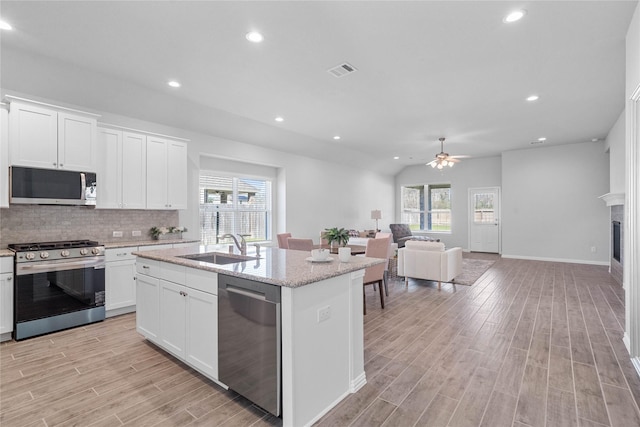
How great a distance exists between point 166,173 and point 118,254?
141cm

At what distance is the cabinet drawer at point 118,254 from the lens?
3.84m

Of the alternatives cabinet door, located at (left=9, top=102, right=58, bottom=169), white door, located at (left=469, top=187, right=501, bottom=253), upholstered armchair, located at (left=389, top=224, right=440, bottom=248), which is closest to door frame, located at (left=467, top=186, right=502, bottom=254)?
white door, located at (left=469, top=187, right=501, bottom=253)

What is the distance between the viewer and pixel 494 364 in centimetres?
268

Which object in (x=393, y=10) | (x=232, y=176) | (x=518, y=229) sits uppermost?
(x=393, y=10)

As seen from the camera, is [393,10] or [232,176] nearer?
[393,10]

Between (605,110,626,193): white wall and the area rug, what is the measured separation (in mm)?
2806

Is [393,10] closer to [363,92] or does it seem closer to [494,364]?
[363,92]

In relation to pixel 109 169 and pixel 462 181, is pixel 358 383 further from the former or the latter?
pixel 462 181

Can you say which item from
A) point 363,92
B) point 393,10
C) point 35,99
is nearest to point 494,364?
point 393,10

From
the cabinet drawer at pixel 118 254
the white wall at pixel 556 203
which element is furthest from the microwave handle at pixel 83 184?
the white wall at pixel 556 203

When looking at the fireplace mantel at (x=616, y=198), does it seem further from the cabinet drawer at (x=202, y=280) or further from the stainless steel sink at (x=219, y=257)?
the cabinet drawer at (x=202, y=280)

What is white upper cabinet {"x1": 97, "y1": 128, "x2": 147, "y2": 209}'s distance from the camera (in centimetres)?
412

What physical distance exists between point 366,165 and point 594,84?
6.10 meters

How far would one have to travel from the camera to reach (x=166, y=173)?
4734 mm
